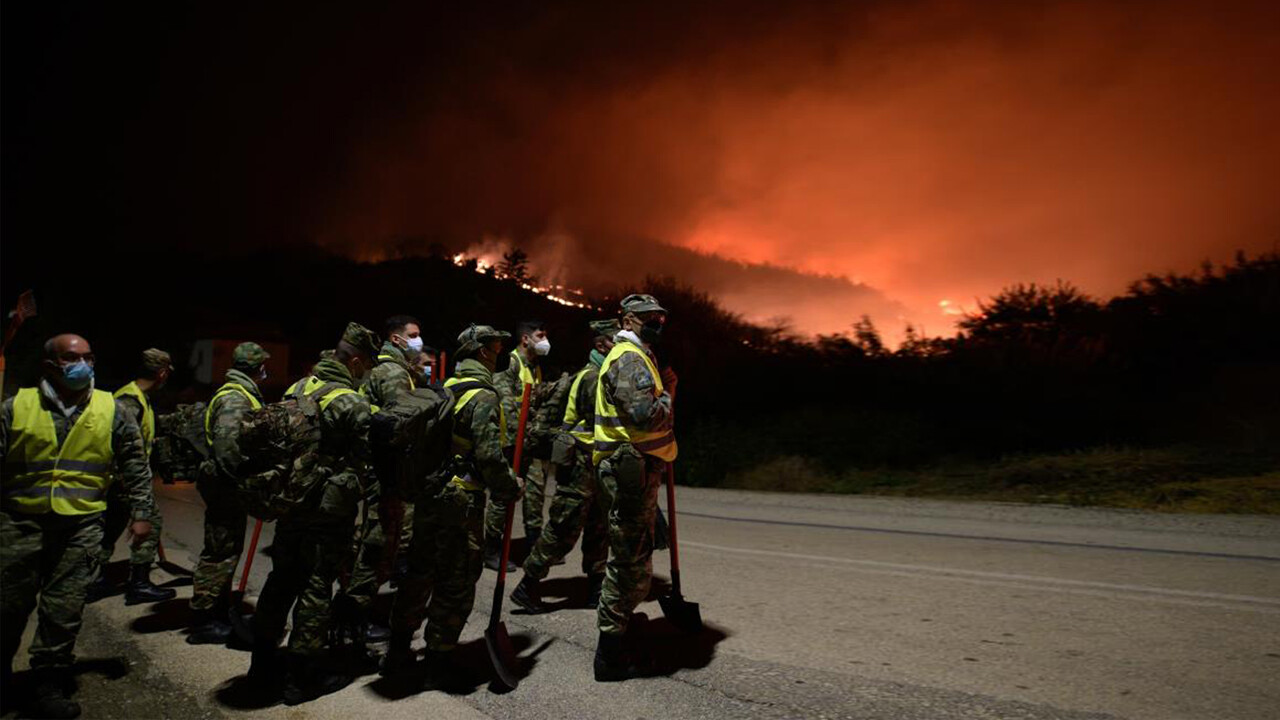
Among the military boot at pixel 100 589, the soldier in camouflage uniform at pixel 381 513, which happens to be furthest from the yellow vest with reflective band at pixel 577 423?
the military boot at pixel 100 589

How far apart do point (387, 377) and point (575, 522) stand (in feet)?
6.52

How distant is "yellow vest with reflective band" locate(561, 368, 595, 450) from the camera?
6.85 metres

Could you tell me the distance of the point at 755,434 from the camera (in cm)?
2088

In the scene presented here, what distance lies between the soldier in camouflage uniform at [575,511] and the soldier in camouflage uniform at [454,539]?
4.90 ft

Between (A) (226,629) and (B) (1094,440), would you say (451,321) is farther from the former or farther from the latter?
(A) (226,629)

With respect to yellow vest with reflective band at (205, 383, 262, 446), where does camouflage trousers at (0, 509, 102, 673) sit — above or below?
below

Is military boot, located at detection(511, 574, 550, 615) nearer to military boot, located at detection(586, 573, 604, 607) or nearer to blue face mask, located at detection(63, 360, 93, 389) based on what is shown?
military boot, located at detection(586, 573, 604, 607)

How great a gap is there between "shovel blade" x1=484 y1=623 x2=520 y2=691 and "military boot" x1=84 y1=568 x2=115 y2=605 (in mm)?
4149

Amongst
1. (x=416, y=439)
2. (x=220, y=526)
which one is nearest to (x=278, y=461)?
(x=416, y=439)

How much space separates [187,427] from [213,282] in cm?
8490

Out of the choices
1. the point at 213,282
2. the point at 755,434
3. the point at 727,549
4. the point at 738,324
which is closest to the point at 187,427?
the point at 727,549

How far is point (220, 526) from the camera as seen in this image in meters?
5.98

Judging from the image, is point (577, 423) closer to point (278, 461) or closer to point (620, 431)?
point (620, 431)

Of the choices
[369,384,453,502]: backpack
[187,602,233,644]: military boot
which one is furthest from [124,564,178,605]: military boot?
[369,384,453,502]: backpack
